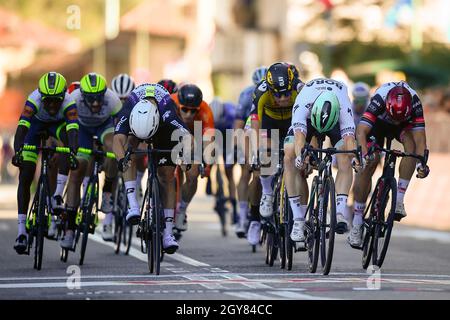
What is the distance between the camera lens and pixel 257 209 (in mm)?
15906

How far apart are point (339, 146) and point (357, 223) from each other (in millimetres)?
1161

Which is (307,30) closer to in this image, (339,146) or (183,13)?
(183,13)

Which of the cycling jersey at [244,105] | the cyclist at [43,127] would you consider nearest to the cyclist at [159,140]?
the cyclist at [43,127]

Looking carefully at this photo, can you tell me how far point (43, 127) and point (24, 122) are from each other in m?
0.65

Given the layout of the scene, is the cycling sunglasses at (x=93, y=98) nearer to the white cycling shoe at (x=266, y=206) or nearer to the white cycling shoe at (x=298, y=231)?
the white cycling shoe at (x=266, y=206)

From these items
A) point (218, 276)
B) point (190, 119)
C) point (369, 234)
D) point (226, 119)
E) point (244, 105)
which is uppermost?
point (244, 105)

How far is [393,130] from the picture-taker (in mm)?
14836

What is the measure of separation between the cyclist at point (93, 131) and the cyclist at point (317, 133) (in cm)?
271

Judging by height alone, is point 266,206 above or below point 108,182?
below

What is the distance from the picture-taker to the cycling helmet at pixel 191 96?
52.7 feet

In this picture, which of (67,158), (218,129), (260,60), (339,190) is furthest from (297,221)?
(260,60)

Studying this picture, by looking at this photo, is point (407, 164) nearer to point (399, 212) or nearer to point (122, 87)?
point (399, 212)

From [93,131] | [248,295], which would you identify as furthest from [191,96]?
[248,295]
